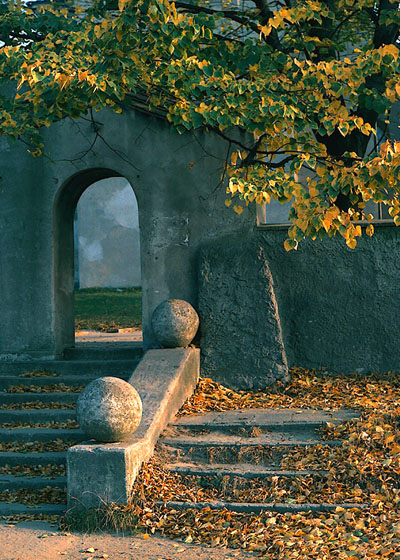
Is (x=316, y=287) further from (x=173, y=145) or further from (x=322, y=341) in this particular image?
(x=173, y=145)

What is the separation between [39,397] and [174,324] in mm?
1716

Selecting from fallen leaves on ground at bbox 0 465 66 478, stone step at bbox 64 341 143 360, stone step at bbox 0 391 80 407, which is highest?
stone step at bbox 64 341 143 360

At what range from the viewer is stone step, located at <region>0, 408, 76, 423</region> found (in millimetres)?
8062

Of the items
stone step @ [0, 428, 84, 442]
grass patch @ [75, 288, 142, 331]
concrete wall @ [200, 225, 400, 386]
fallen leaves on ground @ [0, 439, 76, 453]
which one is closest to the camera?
fallen leaves on ground @ [0, 439, 76, 453]

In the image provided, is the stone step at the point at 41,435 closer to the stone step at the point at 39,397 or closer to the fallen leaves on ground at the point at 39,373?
the stone step at the point at 39,397

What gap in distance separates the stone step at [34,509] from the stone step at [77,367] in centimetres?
276

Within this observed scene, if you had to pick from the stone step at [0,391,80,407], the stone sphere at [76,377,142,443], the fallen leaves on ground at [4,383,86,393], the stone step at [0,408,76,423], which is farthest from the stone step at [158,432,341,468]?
the fallen leaves on ground at [4,383,86,393]

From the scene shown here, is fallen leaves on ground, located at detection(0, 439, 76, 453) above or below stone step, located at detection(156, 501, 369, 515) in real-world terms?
above

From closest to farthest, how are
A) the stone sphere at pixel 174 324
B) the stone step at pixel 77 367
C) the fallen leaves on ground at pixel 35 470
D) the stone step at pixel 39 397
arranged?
the fallen leaves on ground at pixel 35 470 < the stone step at pixel 39 397 < the stone sphere at pixel 174 324 < the stone step at pixel 77 367

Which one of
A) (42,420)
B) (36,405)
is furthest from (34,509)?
(36,405)

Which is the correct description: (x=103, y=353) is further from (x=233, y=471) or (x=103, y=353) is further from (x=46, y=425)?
(x=233, y=471)

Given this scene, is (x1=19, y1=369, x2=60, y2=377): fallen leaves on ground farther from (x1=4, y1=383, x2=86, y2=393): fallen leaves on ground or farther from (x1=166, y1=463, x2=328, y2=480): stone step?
(x1=166, y1=463, x2=328, y2=480): stone step

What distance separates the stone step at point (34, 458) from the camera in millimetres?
7262

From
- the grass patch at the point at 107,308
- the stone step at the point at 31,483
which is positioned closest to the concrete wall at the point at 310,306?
the stone step at the point at 31,483
